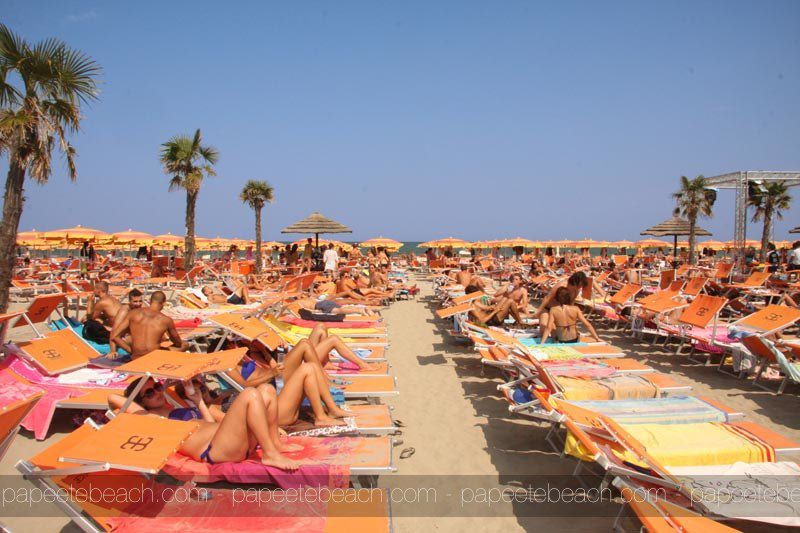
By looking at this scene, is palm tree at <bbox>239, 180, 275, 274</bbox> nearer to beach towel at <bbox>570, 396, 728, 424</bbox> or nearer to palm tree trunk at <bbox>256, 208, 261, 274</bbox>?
palm tree trunk at <bbox>256, 208, 261, 274</bbox>

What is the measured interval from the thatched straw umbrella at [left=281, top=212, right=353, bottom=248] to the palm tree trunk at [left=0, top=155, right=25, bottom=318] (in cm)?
1014

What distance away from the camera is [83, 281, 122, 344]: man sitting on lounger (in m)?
6.00

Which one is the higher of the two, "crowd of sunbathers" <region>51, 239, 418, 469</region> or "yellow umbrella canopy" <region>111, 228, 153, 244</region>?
"yellow umbrella canopy" <region>111, 228, 153, 244</region>

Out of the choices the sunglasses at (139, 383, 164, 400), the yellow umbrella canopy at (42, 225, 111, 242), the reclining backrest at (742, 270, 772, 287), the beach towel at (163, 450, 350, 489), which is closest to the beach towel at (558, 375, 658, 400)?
the beach towel at (163, 450, 350, 489)

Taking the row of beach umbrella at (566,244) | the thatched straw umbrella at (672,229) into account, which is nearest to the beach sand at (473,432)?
the thatched straw umbrella at (672,229)

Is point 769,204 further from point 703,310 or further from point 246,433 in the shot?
point 246,433

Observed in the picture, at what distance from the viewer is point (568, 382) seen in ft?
13.0

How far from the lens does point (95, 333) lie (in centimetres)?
601

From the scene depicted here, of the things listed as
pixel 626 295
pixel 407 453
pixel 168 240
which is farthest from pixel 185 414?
pixel 168 240

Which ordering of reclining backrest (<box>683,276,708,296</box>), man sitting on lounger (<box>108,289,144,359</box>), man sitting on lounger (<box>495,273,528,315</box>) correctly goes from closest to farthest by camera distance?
man sitting on lounger (<box>108,289,144,359</box>), man sitting on lounger (<box>495,273,528,315</box>), reclining backrest (<box>683,276,708,296</box>)

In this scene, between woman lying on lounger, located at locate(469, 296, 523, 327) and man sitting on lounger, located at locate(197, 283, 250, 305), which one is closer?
woman lying on lounger, located at locate(469, 296, 523, 327)

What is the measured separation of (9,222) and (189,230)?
8.89m

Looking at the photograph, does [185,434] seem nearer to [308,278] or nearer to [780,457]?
[780,457]

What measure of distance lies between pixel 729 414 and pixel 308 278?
8.33 meters
